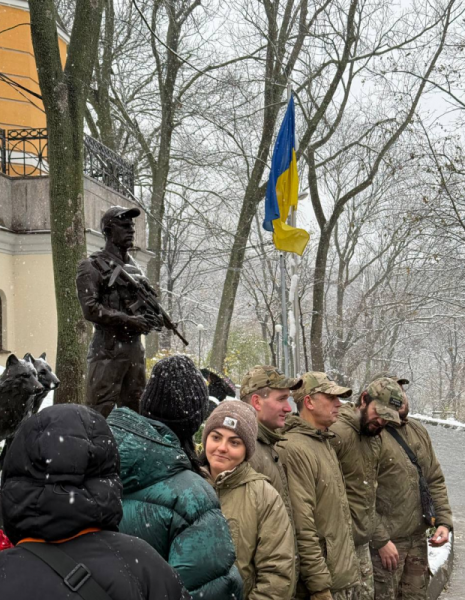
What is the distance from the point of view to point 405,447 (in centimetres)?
585

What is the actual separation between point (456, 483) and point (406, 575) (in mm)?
7973

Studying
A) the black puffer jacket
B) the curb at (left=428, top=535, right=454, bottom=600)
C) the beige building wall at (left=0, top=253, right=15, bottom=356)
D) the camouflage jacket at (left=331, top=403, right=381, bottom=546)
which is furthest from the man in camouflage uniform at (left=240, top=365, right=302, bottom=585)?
the beige building wall at (left=0, top=253, right=15, bottom=356)

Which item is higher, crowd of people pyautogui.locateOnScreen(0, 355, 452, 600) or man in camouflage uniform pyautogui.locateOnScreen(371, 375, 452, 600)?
crowd of people pyautogui.locateOnScreen(0, 355, 452, 600)

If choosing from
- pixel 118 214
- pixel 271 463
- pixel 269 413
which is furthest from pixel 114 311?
pixel 271 463

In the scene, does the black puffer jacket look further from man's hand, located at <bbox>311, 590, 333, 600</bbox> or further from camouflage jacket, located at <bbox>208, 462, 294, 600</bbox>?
man's hand, located at <bbox>311, 590, 333, 600</bbox>

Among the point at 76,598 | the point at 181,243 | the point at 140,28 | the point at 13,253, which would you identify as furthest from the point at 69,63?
the point at 181,243

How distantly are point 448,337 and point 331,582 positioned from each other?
4735cm

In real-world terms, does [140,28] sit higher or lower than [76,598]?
higher

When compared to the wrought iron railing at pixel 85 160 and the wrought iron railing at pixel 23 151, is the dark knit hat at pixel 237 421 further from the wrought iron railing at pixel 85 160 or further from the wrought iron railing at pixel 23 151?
the wrought iron railing at pixel 85 160

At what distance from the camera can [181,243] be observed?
36.6 metres

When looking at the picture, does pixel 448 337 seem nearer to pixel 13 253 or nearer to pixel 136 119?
pixel 136 119

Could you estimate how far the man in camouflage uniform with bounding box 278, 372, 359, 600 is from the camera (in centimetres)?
406

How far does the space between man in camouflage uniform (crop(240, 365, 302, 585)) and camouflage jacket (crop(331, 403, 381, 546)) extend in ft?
3.22

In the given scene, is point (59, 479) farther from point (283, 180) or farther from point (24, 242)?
point (24, 242)
